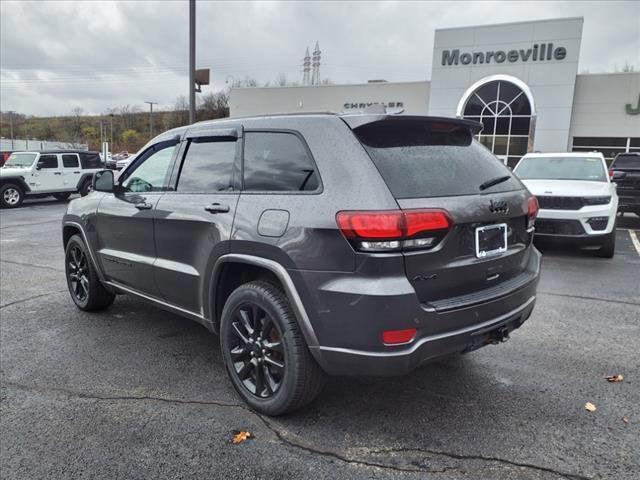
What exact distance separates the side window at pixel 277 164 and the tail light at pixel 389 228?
36 cm

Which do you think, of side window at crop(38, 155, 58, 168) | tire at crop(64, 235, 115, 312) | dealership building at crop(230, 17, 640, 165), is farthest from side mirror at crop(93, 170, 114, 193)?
dealership building at crop(230, 17, 640, 165)

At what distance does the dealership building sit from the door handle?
2103 centimetres

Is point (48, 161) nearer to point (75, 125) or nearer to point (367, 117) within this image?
point (367, 117)

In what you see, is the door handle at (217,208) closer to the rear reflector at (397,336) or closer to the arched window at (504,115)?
the rear reflector at (397,336)

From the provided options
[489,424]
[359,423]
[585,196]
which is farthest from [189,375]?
[585,196]

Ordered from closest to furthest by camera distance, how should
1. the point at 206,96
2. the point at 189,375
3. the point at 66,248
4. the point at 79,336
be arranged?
1. the point at 189,375
2. the point at 79,336
3. the point at 66,248
4. the point at 206,96

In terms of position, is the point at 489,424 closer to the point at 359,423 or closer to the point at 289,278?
the point at 359,423

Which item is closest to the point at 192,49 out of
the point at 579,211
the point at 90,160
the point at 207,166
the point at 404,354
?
the point at 90,160

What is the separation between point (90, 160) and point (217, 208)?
16.8 meters

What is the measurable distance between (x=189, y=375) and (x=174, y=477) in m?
1.14

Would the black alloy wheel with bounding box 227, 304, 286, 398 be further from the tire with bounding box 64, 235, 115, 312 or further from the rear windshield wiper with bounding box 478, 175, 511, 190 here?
the tire with bounding box 64, 235, 115, 312

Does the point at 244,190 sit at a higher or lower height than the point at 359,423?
higher

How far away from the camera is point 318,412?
9.60 ft

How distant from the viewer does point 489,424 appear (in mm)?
2783
